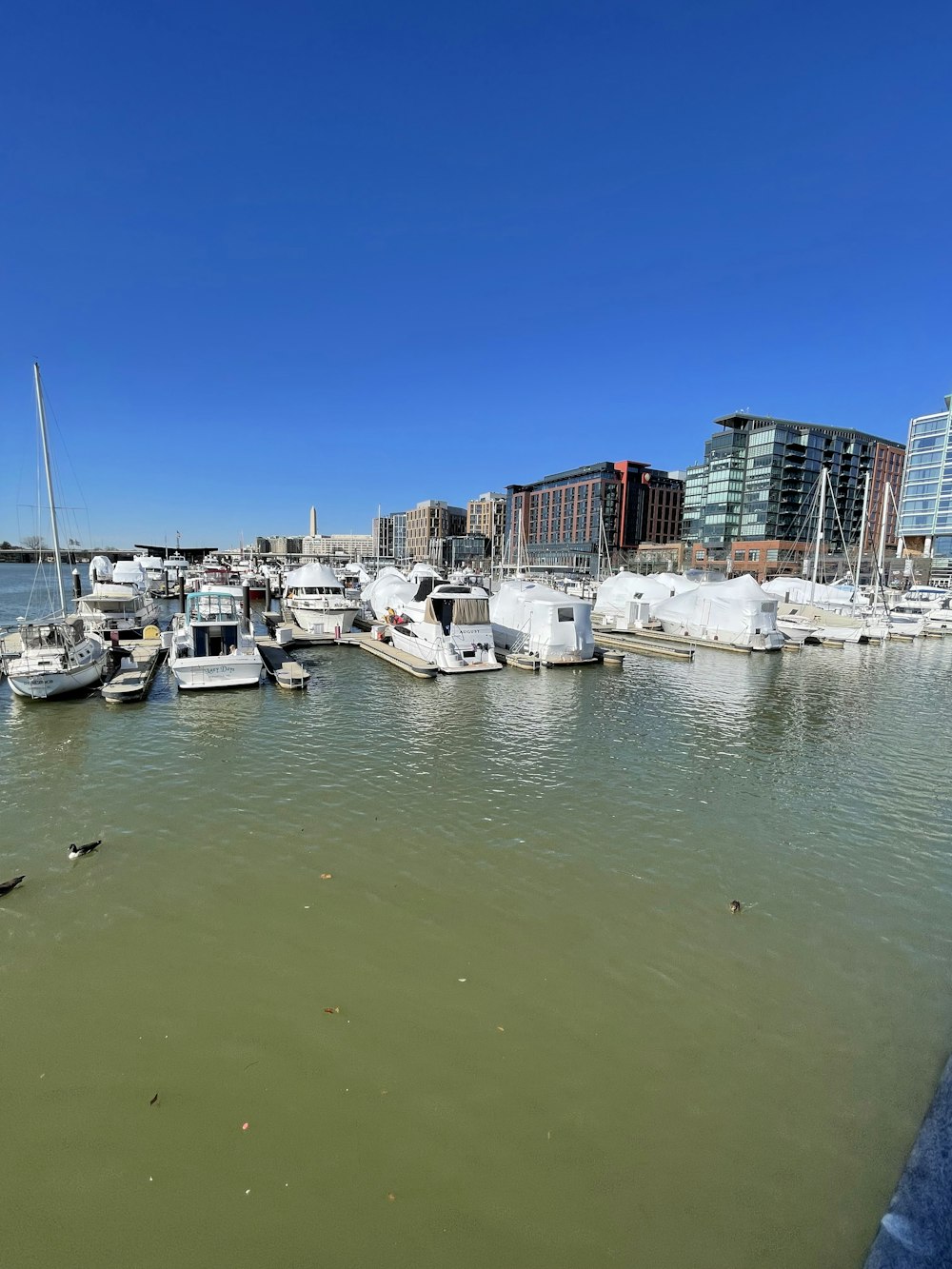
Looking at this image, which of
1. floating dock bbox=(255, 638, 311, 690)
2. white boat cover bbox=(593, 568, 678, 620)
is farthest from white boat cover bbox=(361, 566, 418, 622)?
white boat cover bbox=(593, 568, 678, 620)

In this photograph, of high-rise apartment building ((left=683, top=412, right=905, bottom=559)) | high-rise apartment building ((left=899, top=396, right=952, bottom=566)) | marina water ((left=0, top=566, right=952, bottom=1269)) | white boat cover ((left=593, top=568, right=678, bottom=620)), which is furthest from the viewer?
high-rise apartment building ((left=683, top=412, right=905, bottom=559))

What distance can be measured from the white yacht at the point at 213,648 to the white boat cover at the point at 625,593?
106ft

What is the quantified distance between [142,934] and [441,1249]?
5.97 metres

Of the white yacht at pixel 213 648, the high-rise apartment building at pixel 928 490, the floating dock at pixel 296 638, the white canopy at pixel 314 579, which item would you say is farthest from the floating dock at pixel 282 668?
the high-rise apartment building at pixel 928 490

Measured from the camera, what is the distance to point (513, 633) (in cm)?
3412

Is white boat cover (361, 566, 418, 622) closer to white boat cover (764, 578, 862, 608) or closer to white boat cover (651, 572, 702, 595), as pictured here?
white boat cover (651, 572, 702, 595)

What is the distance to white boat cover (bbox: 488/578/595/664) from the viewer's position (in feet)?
103

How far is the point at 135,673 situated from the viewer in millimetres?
24797

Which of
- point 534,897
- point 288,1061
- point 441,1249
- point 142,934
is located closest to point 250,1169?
point 288,1061

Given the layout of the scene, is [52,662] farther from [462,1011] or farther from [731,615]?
[731,615]

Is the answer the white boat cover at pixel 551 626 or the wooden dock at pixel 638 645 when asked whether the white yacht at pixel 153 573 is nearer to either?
the white boat cover at pixel 551 626

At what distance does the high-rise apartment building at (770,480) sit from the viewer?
119 meters

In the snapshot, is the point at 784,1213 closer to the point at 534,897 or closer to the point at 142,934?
the point at 534,897

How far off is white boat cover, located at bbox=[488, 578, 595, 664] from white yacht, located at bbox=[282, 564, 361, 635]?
12.4 meters
